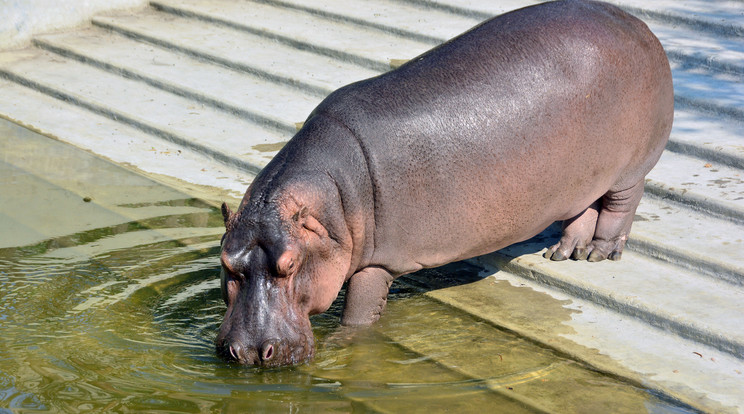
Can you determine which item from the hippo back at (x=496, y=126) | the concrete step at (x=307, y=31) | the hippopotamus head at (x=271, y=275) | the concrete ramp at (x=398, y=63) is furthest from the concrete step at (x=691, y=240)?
the concrete step at (x=307, y=31)

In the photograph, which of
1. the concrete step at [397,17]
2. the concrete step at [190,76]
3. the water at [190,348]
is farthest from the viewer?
the concrete step at [397,17]

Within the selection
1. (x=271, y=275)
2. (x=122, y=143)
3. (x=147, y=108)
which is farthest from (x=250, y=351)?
(x=147, y=108)

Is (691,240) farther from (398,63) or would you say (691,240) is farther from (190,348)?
(398,63)

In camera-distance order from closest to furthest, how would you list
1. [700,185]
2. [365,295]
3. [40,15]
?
[365,295] → [700,185] → [40,15]

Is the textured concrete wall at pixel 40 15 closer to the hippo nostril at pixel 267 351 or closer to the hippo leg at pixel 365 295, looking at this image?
the hippo leg at pixel 365 295

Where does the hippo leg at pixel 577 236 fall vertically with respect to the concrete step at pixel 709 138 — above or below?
below

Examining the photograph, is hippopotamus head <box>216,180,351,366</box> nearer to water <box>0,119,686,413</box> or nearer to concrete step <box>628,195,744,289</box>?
water <box>0,119,686,413</box>

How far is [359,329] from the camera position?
196 inches

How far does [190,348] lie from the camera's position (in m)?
4.67

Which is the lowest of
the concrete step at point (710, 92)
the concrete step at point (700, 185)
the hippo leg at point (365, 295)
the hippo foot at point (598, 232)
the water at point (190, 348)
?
the water at point (190, 348)

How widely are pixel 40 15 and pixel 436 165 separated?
271 inches

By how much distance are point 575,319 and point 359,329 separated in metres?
1.13

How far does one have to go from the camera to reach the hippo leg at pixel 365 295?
4914 mm

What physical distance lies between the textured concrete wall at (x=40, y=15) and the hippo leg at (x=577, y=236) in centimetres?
647
